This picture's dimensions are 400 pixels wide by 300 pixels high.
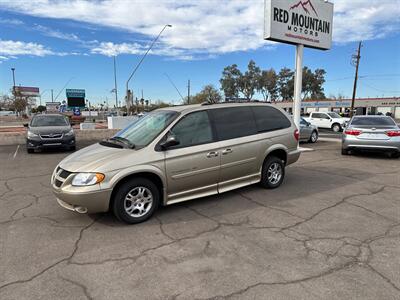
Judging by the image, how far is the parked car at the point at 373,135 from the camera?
32.0ft

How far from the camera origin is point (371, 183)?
685cm

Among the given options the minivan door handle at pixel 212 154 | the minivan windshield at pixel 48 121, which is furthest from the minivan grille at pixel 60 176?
the minivan windshield at pixel 48 121

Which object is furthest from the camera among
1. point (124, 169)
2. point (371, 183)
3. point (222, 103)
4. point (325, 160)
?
point (325, 160)

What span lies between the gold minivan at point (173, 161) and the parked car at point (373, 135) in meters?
5.15

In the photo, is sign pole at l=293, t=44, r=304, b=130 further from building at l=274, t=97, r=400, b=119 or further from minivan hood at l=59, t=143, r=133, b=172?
building at l=274, t=97, r=400, b=119

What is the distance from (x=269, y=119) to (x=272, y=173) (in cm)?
112

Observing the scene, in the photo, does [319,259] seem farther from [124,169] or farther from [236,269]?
[124,169]

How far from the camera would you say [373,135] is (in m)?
9.91

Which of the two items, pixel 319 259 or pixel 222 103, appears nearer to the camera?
pixel 319 259

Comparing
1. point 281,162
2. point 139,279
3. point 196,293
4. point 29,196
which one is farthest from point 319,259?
point 29,196

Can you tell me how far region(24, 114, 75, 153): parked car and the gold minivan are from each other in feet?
24.0

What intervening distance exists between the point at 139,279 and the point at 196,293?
63cm

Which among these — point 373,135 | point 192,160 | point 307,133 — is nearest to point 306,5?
point 373,135

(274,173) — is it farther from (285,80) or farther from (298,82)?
(285,80)
